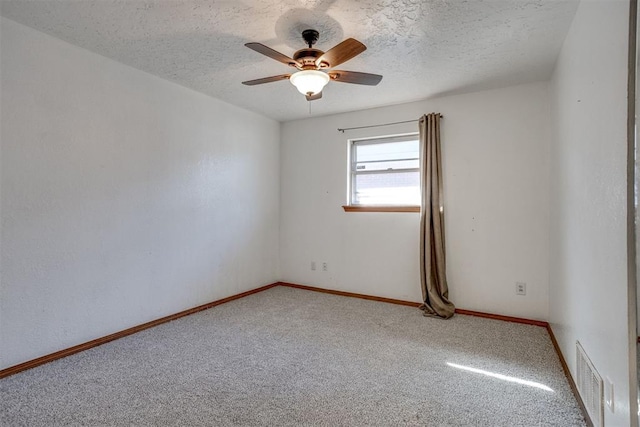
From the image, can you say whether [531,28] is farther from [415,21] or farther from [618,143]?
[618,143]

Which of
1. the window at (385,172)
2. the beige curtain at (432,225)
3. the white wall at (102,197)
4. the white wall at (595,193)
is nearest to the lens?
the white wall at (595,193)

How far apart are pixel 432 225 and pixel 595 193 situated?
186 cm

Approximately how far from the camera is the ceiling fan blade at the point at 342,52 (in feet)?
6.19

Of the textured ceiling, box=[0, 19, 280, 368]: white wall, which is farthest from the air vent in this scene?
box=[0, 19, 280, 368]: white wall

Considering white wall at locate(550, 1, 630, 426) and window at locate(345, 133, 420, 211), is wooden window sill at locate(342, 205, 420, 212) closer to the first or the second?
window at locate(345, 133, 420, 211)

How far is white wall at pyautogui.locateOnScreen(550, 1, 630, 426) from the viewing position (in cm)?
119

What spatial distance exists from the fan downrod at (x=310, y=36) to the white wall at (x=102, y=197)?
5.35ft

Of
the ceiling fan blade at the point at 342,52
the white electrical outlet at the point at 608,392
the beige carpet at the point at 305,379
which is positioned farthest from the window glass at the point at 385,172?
the white electrical outlet at the point at 608,392

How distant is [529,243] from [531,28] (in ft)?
6.06

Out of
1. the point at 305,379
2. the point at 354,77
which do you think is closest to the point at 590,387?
the point at 305,379

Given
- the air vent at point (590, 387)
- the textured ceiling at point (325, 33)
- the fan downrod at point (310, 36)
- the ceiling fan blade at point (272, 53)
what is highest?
the textured ceiling at point (325, 33)

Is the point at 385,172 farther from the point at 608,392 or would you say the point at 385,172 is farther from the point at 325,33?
the point at 608,392

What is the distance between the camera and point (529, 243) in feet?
9.97

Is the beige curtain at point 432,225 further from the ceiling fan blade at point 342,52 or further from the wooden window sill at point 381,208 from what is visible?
the ceiling fan blade at point 342,52
